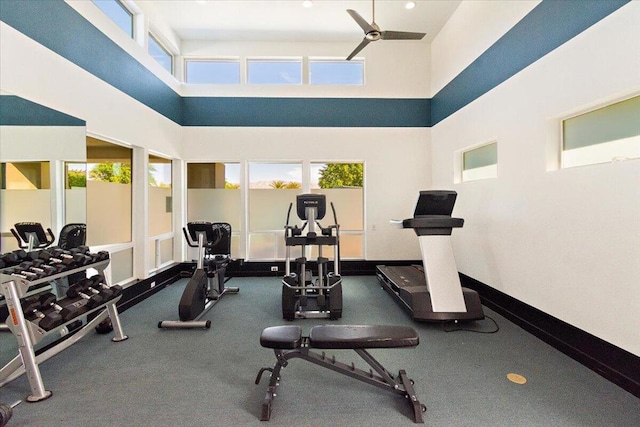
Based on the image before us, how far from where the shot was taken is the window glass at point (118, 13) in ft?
14.0

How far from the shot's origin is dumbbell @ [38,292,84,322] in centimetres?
268

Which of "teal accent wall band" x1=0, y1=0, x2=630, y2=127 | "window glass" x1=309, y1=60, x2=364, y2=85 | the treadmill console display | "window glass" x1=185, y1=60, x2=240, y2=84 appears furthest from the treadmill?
"window glass" x1=185, y1=60, x2=240, y2=84

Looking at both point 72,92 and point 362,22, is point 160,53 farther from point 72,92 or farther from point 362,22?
point 362,22

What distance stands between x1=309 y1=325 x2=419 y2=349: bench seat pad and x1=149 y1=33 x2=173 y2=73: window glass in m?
5.83

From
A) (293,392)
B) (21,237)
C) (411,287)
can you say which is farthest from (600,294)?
(21,237)

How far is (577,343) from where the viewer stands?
2908 millimetres

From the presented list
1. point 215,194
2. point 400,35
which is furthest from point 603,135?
point 215,194

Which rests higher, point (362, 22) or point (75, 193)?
point (362, 22)

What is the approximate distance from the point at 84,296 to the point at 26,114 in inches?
75.5

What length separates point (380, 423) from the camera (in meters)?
2.09

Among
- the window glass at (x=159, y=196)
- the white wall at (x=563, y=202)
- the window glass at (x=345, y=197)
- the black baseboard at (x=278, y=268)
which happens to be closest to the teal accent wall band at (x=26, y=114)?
the window glass at (x=159, y=196)

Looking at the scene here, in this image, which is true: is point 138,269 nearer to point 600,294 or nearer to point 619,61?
point 600,294

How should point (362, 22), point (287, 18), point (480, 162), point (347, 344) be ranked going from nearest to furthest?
point (347, 344) → point (362, 22) → point (480, 162) → point (287, 18)

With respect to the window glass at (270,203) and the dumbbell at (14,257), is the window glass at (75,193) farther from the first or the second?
the window glass at (270,203)
